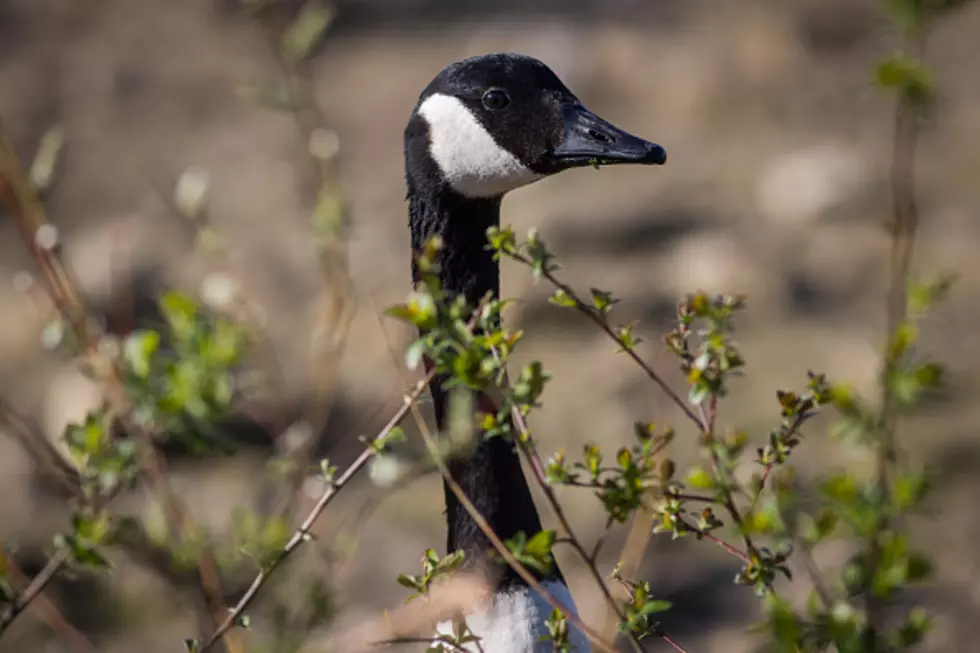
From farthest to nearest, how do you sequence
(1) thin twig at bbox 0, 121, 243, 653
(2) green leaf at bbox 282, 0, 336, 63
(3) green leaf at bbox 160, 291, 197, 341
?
(2) green leaf at bbox 282, 0, 336, 63
(1) thin twig at bbox 0, 121, 243, 653
(3) green leaf at bbox 160, 291, 197, 341

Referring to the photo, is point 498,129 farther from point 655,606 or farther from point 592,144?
point 655,606

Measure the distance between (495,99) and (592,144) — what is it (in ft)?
0.70

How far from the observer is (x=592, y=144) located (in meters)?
2.46

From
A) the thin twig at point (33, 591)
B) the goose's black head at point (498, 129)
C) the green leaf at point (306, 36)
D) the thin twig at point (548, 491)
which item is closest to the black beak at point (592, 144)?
the goose's black head at point (498, 129)

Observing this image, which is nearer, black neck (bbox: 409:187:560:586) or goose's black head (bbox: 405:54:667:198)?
black neck (bbox: 409:187:560:586)

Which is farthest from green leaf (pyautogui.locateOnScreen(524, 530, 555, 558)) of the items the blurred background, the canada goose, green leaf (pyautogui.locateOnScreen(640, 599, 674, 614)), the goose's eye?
the blurred background

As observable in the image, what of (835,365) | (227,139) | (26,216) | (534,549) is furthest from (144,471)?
(227,139)

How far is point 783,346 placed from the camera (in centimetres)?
594

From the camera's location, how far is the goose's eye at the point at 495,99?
99.7 inches

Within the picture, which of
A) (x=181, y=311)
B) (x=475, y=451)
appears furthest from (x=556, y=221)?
(x=181, y=311)

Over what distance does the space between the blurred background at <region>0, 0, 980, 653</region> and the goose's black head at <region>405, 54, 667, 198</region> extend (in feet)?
4.13

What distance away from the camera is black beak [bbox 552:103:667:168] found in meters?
2.38

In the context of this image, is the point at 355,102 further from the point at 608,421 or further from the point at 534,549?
the point at 534,549

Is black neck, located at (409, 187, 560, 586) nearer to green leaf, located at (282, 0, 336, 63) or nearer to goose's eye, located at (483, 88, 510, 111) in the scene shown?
goose's eye, located at (483, 88, 510, 111)
